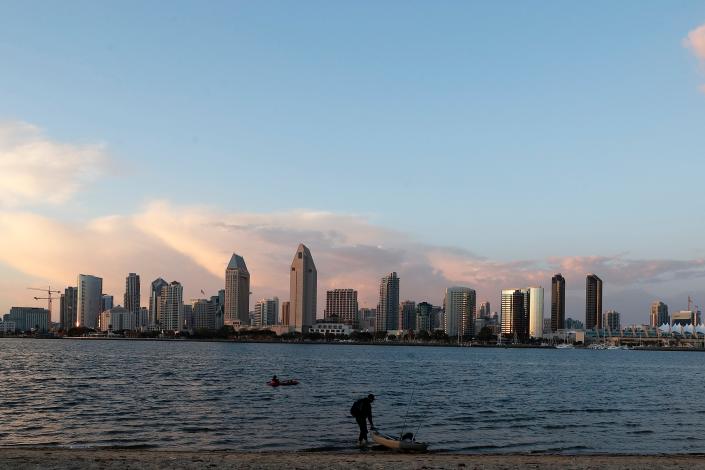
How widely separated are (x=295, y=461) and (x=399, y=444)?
677cm

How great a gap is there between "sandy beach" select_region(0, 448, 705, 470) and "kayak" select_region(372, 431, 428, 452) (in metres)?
1.87

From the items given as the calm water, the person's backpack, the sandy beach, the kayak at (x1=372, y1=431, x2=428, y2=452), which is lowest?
the calm water

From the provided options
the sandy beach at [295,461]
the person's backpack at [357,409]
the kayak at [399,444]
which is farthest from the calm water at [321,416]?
the sandy beach at [295,461]

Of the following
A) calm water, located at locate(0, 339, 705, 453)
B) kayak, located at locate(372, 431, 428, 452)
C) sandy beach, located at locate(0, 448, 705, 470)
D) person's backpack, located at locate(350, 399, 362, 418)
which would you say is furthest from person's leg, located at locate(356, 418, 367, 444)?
sandy beach, located at locate(0, 448, 705, 470)

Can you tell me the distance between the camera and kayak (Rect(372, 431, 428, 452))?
106 feet

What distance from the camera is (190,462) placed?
85.2 feet

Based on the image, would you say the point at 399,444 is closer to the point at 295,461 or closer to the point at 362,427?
the point at 362,427

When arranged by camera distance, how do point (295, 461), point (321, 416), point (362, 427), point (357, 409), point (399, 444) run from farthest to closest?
point (321, 416)
point (362, 427)
point (357, 409)
point (399, 444)
point (295, 461)

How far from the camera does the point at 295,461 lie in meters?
27.1

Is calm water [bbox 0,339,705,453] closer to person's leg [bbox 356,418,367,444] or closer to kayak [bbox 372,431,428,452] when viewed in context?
person's leg [bbox 356,418,367,444]

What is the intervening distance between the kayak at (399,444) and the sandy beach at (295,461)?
6.13 feet

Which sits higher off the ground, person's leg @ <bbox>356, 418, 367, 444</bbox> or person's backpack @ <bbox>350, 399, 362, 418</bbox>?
person's backpack @ <bbox>350, 399, 362, 418</bbox>

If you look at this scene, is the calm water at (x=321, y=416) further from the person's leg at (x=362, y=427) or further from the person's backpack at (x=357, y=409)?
the person's backpack at (x=357, y=409)

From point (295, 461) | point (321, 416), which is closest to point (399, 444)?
point (295, 461)
